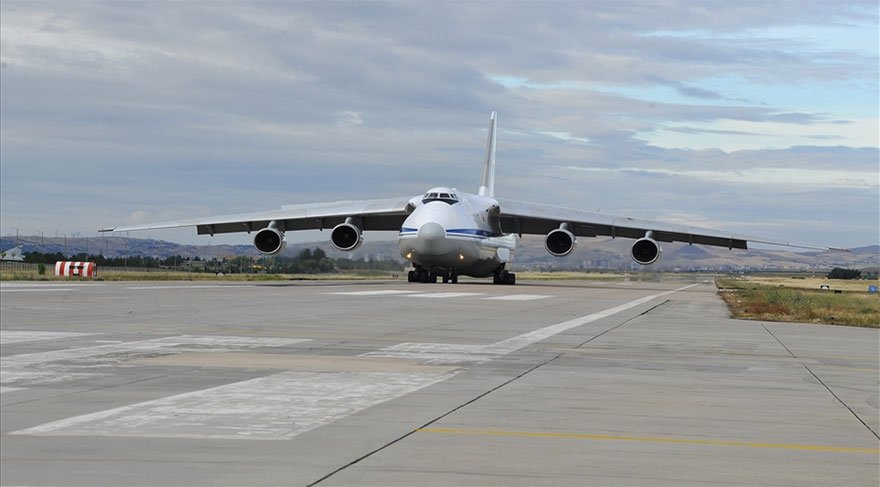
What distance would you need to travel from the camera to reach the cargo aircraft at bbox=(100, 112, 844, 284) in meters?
40.2

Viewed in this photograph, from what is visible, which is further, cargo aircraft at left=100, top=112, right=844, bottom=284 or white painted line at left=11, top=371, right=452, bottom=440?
cargo aircraft at left=100, top=112, right=844, bottom=284

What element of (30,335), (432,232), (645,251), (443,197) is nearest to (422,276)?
(443,197)

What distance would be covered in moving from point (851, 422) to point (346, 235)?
1402 inches

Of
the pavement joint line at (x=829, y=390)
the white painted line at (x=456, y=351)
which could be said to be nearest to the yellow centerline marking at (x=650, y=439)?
the pavement joint line at (x=829, y=390)

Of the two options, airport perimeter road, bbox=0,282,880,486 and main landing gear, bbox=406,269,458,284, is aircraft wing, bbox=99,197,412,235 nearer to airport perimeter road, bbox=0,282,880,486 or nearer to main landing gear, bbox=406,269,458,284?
main landing gear, bbox=406,269,458,284

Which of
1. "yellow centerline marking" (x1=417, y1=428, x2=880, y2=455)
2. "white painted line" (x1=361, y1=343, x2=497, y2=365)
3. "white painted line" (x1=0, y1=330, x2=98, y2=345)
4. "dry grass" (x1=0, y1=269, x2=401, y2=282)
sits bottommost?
"yellow centerline marking" (x1=417, y1=428, x2=880, y2=455)

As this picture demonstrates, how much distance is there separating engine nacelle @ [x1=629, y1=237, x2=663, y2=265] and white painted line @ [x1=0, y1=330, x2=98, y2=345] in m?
30.2

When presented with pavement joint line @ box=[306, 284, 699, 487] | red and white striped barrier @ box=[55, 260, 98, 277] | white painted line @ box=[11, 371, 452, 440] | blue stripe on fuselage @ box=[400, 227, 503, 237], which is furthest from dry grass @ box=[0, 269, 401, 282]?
white painted line @ box=[11, 371, 452, 440]

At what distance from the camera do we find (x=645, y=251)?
137 feet

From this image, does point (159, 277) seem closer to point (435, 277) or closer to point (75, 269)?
point (75, 269)

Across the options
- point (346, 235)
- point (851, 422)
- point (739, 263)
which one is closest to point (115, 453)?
point (851, 422)

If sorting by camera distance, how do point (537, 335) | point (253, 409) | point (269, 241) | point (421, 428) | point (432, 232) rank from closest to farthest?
1. point (421, 428)
2. point (253, 409)
3. point (537, 335)
4. point (432, 232)
5. point (269, 241)

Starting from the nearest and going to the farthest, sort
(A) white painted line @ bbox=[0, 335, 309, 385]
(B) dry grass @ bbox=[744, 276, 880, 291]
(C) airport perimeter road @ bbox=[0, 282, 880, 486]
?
(C) airport perimeter road @ bbox=[0, 282, 880, 486] < (A) white painted line @ bbox=[0, 335, 309, 385] < (B) dry grass @ bbox=[744, 276, 880, 291]

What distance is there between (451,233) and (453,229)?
20 cm
